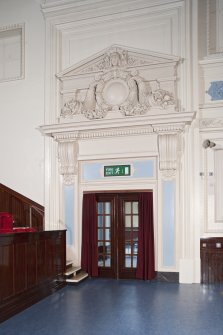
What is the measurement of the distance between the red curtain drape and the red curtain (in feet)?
2.97

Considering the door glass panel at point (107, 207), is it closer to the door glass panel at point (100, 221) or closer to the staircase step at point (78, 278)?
the door glass panel at point (100, 221)

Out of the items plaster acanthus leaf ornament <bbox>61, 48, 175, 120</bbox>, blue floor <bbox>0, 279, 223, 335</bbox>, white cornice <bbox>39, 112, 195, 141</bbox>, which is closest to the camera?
blue floor <bbox>0, 279, 223, 335</bbox>

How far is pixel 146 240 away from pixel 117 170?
150cm

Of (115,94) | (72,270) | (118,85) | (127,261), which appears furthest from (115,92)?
(72,270)

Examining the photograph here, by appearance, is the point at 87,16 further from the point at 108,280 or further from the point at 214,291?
the point at 214,291

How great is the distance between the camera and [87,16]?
7270 millimetres

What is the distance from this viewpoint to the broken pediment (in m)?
6.71

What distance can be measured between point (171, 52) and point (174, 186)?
2.65 m

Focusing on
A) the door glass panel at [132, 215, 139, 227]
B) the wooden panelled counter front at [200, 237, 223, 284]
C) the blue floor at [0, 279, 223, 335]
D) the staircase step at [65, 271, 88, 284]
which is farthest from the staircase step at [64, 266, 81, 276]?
the wooden panelled counter front at [200, 237, 223, 284]

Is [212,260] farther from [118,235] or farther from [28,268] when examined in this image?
[28,268]

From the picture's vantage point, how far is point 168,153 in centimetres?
654

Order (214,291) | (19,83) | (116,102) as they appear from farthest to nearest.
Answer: (19,83), (116,102), (214,291)

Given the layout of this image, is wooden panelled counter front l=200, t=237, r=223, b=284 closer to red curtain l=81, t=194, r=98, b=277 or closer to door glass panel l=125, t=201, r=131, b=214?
door glass panel l=125, t=201, r=131, b=214


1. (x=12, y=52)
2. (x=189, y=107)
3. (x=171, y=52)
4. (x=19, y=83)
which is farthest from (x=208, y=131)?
(x=12, y=52)
